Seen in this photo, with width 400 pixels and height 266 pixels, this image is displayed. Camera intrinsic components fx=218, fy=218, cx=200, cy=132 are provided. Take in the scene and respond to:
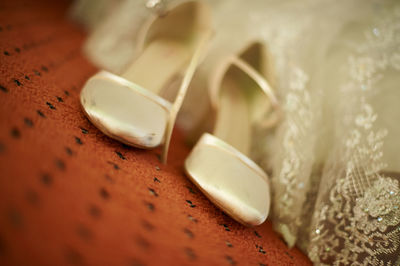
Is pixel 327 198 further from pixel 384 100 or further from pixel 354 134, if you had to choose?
pixel 384 100

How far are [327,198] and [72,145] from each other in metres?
0.50

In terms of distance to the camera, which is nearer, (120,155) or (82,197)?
(82,197)

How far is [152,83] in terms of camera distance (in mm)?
567

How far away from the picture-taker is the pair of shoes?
0.39 m

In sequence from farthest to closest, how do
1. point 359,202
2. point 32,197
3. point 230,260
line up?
point 359,202
point 230,260
point 32,197

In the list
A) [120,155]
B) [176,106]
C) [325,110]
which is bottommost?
[120,155]

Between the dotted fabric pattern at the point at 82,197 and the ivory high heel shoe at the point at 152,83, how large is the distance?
0.04m

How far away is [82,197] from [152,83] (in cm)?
37

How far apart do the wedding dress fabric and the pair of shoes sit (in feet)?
0.26

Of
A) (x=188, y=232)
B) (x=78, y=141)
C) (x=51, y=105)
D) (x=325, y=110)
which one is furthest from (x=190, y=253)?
(x=325, y=110)

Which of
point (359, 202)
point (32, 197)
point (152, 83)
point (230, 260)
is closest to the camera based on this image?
point (32, 197)

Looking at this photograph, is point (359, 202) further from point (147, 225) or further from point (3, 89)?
point (3, 89)

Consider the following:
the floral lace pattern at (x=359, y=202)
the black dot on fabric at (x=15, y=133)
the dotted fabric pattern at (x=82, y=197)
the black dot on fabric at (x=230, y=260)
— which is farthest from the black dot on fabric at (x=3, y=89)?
the floral lace pattern at (x=359, y=202)

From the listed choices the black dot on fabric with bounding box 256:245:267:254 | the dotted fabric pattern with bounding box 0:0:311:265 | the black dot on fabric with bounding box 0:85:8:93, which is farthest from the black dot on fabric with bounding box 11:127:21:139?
the black dot on fabric with bounding box 256:245:267:254
